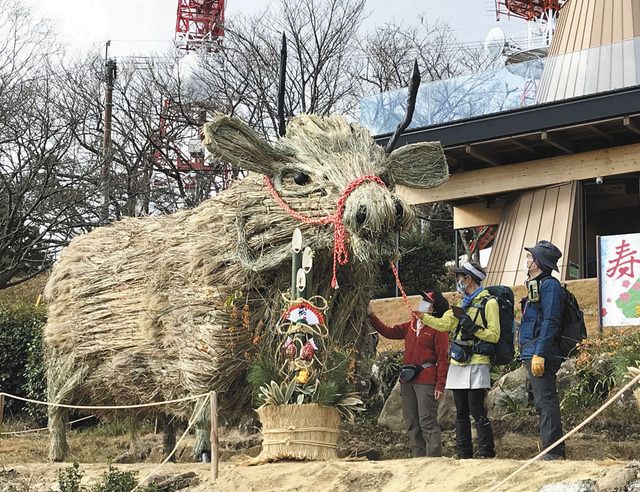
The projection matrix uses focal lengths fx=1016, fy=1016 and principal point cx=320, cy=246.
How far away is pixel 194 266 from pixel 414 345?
2.04 meters

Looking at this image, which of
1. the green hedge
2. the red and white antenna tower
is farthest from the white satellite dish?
the green hedge

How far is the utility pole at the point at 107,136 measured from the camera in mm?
20312

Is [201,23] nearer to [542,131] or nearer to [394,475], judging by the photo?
[542,131]

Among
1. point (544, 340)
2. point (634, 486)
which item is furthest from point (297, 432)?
point (634, 486)

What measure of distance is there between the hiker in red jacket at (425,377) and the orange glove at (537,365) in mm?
1313

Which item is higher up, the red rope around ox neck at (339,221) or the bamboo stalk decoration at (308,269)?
the red rope around ox neck at (339,221)

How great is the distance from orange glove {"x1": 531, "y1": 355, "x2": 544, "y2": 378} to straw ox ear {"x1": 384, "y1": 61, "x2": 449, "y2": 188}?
2251 mm

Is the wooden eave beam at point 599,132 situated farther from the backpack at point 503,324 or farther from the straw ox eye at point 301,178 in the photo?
the straw ox eye at point 301,178

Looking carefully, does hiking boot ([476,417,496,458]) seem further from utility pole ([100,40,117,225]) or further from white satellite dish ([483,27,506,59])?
white satellite dish ([483,27,506,59])

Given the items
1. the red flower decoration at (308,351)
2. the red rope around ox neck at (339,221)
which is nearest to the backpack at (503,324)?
the red rope around ox neck at (339,221)

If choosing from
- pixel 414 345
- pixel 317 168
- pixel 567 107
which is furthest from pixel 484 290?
pixel 567 107

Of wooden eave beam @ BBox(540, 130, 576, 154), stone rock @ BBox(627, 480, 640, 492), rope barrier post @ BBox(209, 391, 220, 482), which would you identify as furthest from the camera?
wooden eave beam @ BBox(540, 130, 576, 154)

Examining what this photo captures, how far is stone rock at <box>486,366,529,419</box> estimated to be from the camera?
436 inches

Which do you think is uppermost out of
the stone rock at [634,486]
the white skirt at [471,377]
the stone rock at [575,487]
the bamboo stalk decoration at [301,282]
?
the bamboo stalk decoration at [301,282]
